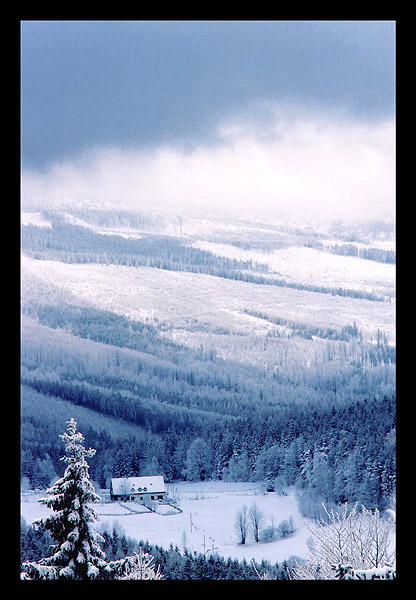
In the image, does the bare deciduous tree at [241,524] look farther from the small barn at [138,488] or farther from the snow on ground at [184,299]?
the snow on ground at [184,299]

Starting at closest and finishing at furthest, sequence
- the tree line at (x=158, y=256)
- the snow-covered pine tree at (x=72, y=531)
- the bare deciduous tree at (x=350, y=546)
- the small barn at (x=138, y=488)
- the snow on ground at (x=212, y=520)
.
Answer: the snow-covered pine tree at (x=72, y=531) → the bare deciduous tree at (x=350, y=546) → the snow on ground at (x=212, y=520) → the small barn at (x=138, y=488) → the tree line at (x=158, y=256)

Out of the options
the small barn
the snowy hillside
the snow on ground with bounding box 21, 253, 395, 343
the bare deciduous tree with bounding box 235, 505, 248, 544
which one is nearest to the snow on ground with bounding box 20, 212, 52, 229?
the snowy hillside

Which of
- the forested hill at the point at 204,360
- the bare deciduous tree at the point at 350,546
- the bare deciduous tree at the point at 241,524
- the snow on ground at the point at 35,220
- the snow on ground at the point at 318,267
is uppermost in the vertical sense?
the snow on ground at the point at 35,220

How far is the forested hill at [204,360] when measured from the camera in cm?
491

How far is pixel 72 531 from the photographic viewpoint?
3.48 metres

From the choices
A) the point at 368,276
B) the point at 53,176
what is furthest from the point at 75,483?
the point at 368,276

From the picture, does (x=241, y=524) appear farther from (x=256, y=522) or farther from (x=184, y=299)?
(x=184, y=299)

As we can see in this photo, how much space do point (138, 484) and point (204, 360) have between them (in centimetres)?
117

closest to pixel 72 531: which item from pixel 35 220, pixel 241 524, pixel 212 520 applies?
pixel 212 520

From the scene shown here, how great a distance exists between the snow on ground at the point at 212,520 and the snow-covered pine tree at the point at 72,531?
970mm

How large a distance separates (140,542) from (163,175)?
305 cm

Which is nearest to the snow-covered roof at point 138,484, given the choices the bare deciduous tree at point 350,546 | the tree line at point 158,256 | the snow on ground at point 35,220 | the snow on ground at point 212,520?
the snow on ground at point 212,520

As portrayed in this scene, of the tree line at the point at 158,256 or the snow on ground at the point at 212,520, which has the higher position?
the tree line at the point at 158,256
